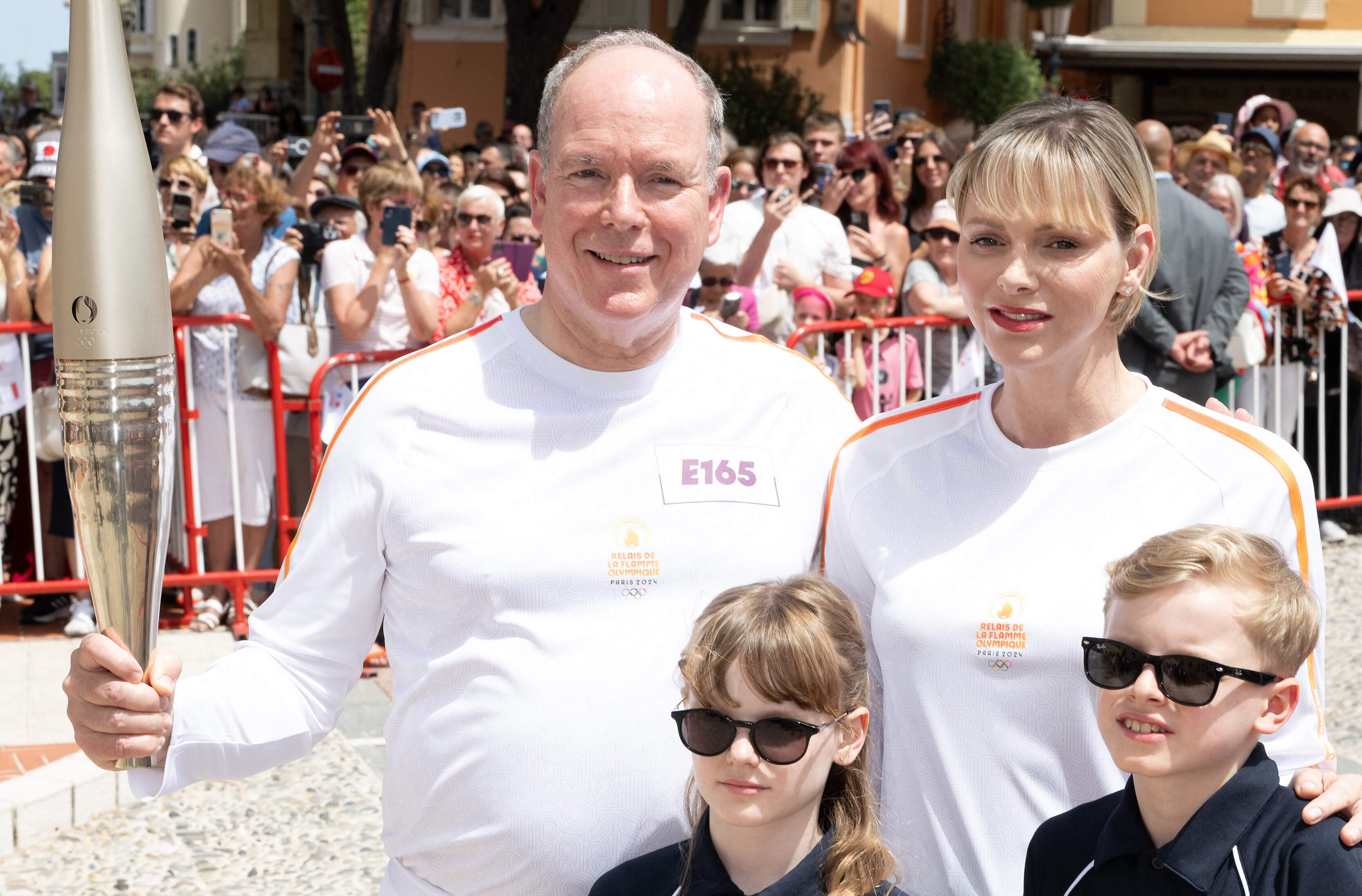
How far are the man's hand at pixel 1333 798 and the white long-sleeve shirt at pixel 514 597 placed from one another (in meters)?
0.83

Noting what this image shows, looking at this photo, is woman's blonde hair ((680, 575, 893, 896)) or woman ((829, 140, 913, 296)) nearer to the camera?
woman's blonde hair ((680, 575, 893, 896))

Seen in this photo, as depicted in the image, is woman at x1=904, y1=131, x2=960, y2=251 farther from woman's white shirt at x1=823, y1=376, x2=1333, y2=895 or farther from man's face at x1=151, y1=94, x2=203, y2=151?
woman's white shirt at x1=823, y1=376, x2=1333, y2=895

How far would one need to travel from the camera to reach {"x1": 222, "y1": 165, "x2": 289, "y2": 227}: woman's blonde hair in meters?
6.62

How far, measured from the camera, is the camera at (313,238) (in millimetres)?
6727

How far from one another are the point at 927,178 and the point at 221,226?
12.8ft

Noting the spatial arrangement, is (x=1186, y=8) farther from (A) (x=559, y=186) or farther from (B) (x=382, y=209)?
(A) (x=559, y=186)

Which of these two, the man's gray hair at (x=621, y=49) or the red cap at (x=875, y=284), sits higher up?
the man's gray hair at (x=621, y=49)

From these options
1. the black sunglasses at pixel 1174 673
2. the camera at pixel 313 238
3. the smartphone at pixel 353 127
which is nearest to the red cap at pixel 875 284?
the camera at pixel 313 238

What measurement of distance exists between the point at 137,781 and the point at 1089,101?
1838 millimetres

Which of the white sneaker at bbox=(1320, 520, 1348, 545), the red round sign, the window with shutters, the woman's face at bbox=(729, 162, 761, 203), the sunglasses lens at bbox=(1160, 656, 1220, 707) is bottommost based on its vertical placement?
the white sneaker at bbox=(1320, 520, 1348, 545)

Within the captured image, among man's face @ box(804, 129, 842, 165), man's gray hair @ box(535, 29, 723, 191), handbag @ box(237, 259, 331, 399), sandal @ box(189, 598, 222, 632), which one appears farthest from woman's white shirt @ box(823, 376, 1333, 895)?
man's face @ box(804, 129, 842, 165)

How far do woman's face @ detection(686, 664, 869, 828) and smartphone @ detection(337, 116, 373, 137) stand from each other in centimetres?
826

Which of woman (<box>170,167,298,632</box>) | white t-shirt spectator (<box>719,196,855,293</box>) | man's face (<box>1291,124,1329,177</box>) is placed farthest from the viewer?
man's face (<box>1291,124,1329,177</box>)

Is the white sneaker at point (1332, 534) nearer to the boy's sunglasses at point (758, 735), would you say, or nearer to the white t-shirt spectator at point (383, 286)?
the white t-shirt spectator at point (383, 286)
